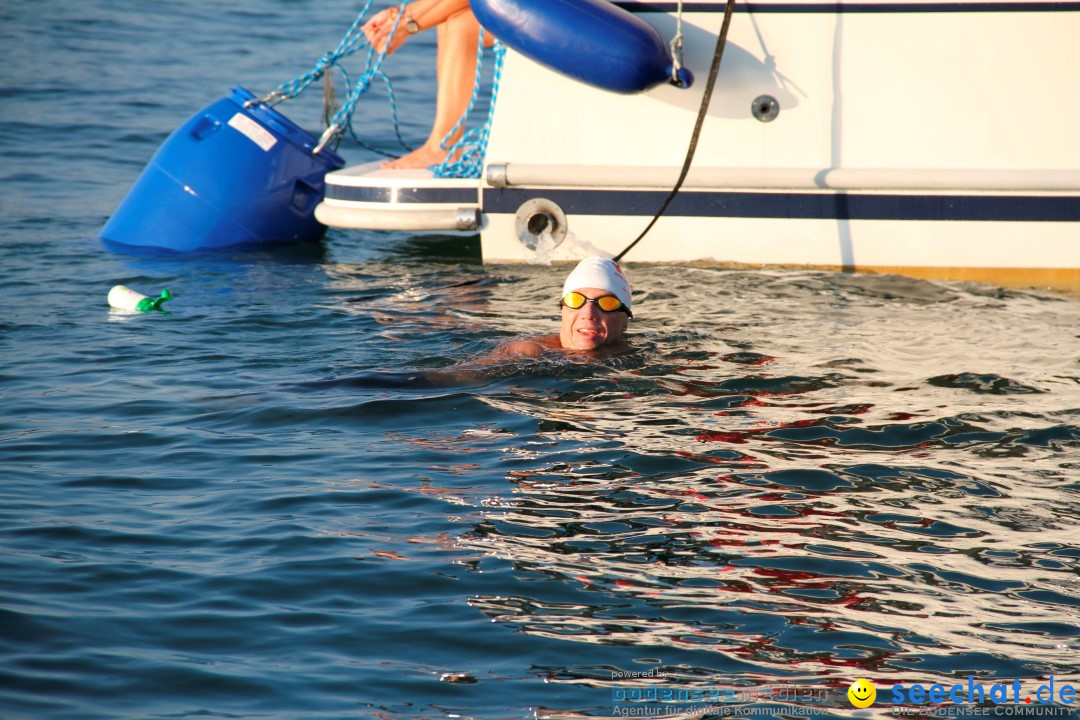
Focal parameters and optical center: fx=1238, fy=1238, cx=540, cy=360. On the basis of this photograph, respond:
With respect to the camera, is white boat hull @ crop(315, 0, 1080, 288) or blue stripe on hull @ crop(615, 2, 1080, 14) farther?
white boat hull @ crop(315, 0, 1080, 288)

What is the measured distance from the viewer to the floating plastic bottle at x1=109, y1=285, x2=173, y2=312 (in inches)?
281

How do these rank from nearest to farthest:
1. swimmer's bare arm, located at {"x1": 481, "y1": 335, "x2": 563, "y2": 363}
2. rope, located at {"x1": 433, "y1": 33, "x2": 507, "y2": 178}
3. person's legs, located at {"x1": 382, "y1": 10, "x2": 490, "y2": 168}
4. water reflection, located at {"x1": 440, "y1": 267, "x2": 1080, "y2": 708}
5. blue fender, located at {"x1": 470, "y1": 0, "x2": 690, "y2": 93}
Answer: water reflection, located at {"x1": 440, "y1": 267, "x2": 1080, "y2": 708}, swimmer's bare arm, located at {"x1": 481, "y1": 335, "x2": 563, "y2": 363}, blue fender, located at {"x1": 470, "y1": 0, "x2": 690, "y2": 93}, rope, located at {"x1": 433, "y1": 33, "x2": 507, "y2": 178}, person's legs, located at {"x1": 382, "y1": 10, "x2": 490, "y2": 168}

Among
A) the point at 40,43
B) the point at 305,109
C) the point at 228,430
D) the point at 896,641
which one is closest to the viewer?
the point at 896,641

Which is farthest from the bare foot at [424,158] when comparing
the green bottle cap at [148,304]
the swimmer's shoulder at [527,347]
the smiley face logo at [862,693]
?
the smiley face logo at [862,693]

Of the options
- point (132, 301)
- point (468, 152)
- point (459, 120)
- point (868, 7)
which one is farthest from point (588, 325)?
point (132, 301)

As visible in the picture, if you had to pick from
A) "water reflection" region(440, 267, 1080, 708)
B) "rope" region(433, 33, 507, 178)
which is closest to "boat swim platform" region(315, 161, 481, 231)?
"rope" region(433, 33, 507, 178)

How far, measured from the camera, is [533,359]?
6191 mm

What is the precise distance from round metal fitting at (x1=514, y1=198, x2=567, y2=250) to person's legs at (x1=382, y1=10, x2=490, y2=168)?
103cm

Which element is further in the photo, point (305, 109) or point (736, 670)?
point (305, 109)

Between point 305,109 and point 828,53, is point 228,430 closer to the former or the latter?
point 828,53

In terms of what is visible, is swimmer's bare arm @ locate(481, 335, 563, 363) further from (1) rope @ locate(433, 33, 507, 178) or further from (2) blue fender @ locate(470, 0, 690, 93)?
(1) rope @ locate(433, 33, 507, 178)

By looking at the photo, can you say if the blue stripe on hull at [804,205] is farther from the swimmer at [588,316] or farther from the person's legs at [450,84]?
the swimmer at [588,316]

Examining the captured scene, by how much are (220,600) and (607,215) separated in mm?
4287

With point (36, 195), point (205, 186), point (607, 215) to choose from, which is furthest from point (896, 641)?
point (36, 195)
